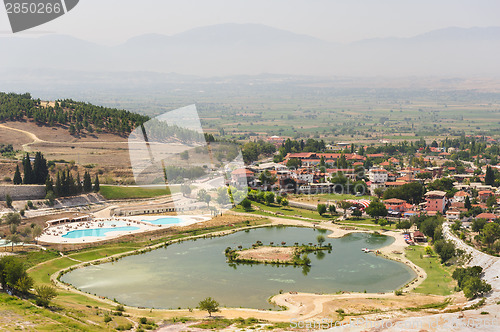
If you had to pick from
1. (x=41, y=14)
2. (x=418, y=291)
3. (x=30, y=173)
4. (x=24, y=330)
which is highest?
(x=41, y=14)

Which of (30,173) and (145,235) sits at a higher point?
(30,173)

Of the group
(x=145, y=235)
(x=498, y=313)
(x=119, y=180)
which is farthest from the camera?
(x=119, y=180)

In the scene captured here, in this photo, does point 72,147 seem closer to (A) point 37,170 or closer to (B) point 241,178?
(A) point 37,170

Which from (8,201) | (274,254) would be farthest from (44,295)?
(8,201)

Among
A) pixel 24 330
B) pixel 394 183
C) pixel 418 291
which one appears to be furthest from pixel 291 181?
pixel 24 330

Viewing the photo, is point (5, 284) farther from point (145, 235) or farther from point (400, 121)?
point (400, 121)

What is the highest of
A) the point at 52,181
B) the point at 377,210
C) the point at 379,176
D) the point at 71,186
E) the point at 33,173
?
the point at 33,173
